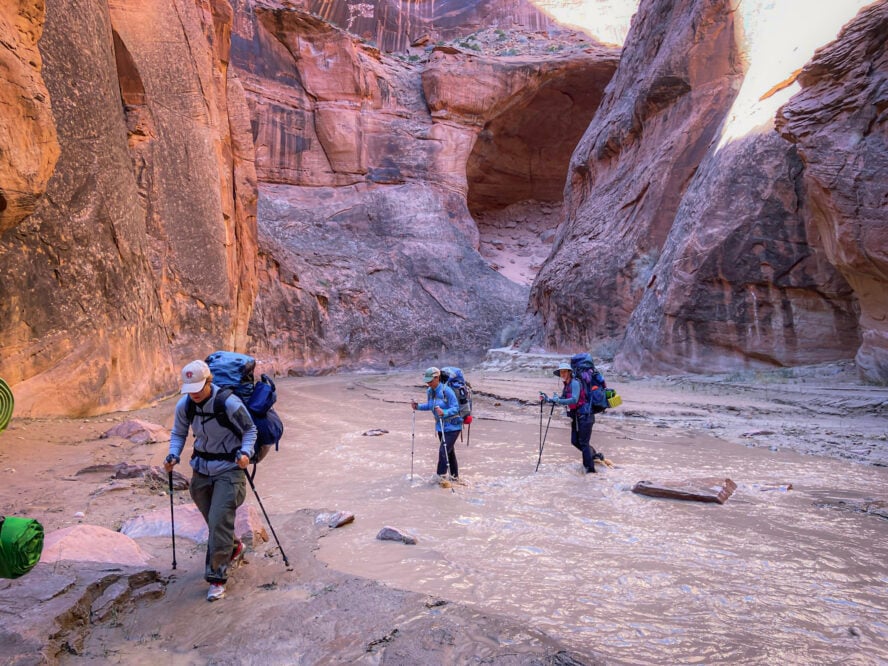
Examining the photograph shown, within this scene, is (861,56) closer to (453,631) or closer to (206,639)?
(453,631)

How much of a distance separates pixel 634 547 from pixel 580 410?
113 inches

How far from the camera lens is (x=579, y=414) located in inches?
285

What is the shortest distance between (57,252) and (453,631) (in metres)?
8.65

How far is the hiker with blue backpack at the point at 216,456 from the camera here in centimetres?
366

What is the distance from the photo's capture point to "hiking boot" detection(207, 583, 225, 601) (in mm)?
3500

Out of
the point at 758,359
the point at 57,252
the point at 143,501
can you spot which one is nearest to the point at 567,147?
the point at 758,359

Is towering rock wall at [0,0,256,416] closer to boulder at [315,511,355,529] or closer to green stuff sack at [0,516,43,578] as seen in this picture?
boulder at [315,511,355,529]

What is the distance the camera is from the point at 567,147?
42469mm

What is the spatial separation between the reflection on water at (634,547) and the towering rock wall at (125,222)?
3.96 meters

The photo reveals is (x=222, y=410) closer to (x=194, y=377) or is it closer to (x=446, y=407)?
(x=194, y=377)

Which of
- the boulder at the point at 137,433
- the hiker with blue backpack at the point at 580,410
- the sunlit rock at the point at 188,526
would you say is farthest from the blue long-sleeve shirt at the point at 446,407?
the boulder at the point at 137,433

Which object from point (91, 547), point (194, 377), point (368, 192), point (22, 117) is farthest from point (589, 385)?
point (368, 192)

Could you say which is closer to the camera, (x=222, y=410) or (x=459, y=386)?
(x=222, y=410)

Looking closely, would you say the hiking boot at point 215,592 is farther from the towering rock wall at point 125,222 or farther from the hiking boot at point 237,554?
the towering rock wall at point 125,222
